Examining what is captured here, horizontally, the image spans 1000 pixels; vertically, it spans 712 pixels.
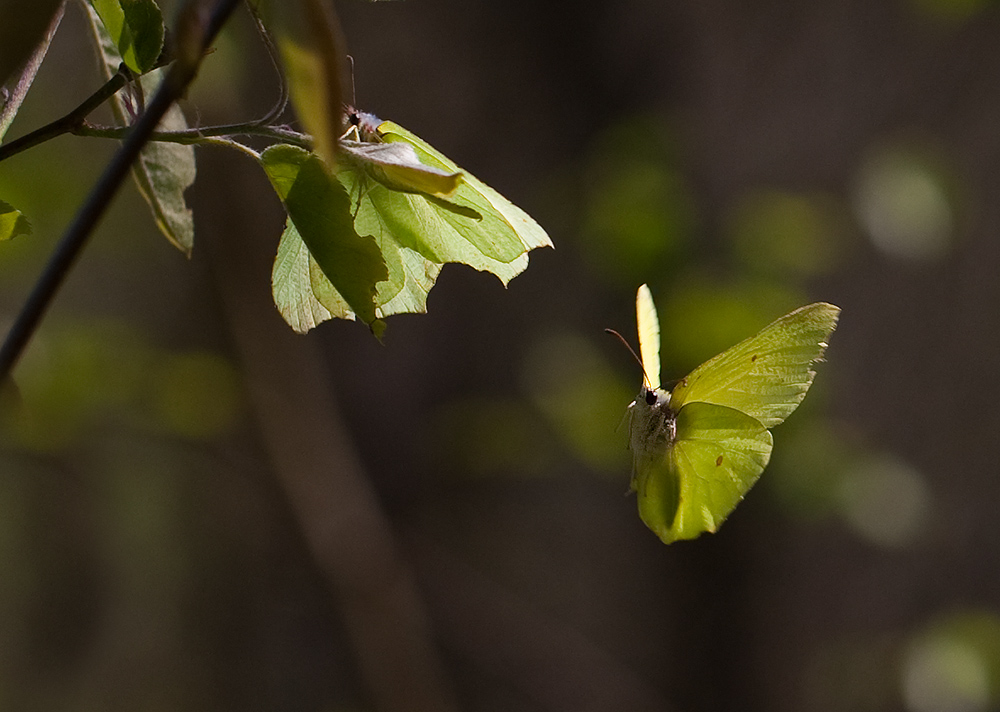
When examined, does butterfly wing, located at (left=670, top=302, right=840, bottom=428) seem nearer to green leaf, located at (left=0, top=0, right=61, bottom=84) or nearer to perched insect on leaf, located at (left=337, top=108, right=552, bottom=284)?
perched insect on leaf, located at (left=337, top=108, right=552, bottom=284)

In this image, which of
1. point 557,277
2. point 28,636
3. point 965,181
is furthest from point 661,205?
point 28,636

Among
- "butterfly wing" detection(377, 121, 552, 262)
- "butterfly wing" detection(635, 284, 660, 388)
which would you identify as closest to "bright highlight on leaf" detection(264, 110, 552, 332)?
"butterfly wing" detection(377, 121, 552, 262)

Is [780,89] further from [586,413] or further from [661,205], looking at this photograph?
[586,413]

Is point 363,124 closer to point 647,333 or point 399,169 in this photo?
point 399,169

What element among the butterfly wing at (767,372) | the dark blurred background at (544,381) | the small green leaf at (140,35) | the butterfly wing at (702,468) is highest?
the small green leaf at (140,35)

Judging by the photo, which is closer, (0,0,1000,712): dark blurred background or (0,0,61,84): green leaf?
(0,0,61,84): green leaf

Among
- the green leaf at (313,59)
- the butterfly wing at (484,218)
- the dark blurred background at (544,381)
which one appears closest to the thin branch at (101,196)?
the green leaf at (313,59)

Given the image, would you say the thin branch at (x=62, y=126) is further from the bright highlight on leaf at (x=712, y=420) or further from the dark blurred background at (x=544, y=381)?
the dark blurred background at (x=544, y=381)
